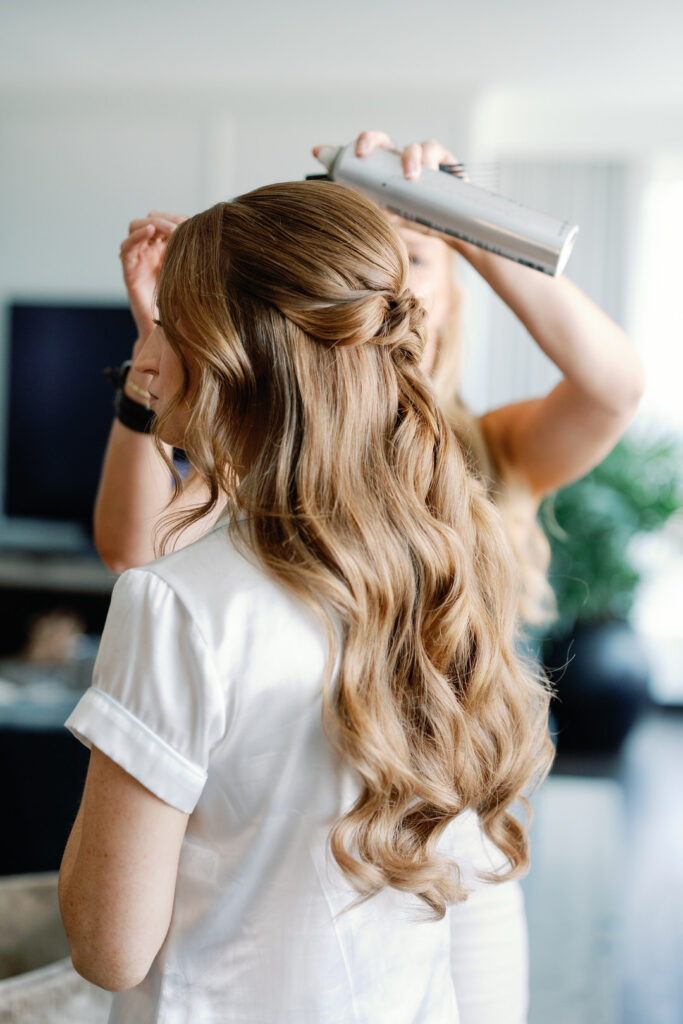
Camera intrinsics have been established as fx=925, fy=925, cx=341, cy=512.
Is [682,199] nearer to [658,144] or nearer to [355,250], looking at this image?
[658,144]

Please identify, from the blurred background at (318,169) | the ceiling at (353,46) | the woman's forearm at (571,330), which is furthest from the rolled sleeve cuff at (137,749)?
the ceiling at (353,46)

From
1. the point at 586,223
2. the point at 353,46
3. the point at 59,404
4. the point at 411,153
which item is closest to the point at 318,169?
the point at 353,46

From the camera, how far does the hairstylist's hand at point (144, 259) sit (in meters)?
1.03

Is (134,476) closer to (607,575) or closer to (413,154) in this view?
(413,154)

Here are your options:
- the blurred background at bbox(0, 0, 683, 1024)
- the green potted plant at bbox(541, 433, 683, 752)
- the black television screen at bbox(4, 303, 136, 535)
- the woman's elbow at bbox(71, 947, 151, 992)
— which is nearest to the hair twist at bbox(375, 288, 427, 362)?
the woman's elbow at bbox(71, 947, 151, 992)

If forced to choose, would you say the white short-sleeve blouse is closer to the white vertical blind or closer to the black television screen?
the black television screen

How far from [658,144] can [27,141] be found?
113 inches

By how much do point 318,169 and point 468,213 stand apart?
→ 299 centimetres

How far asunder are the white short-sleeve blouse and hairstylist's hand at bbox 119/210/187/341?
443 mm

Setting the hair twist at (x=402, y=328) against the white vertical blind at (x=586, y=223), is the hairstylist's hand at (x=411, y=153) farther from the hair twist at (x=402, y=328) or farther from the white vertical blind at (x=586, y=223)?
the white vertical blind at (x=586, y=223)

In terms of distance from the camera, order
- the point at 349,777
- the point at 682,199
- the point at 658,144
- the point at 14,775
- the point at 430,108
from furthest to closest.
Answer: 1. the point at 682,199
2. the point at 658,144
3. the point at 430,108
4. the point at 14,775
5. the point at 349,777

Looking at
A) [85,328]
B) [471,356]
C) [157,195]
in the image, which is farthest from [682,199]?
[85,328]

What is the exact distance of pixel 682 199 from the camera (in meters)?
4.69

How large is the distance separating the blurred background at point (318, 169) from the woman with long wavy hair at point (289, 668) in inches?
89.2
